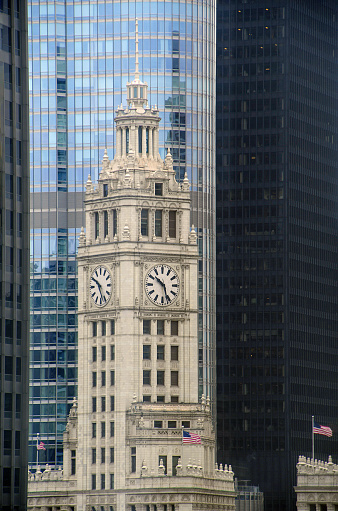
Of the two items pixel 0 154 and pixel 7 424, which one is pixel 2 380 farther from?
pixel 0 154

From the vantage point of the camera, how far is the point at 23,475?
199750 millimetres

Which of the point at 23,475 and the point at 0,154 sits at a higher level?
the point at 0,154

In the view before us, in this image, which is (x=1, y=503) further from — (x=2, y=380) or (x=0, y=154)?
(x=0, y=154)

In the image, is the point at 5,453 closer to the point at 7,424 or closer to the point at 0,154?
the point at 7,424

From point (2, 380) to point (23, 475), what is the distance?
452 inches

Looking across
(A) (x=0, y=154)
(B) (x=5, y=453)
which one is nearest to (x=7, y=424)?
(B) (x=5, y=453)

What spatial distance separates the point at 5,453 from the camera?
650 ft

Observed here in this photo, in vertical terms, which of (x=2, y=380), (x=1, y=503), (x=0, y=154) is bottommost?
(x=1, y=503)

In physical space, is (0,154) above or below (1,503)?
above

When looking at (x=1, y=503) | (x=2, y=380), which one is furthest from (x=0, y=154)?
(x=1, y=503)

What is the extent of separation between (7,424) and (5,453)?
357 centimetres

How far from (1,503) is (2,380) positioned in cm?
1451

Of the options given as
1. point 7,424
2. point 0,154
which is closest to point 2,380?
point 7,424

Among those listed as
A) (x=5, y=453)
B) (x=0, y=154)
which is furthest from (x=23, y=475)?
(x=0, y=154)
